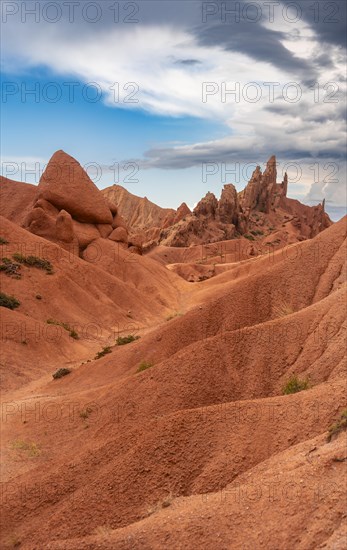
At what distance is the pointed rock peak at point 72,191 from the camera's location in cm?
4366

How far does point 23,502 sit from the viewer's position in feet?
33.8

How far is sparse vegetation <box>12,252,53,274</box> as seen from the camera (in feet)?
109

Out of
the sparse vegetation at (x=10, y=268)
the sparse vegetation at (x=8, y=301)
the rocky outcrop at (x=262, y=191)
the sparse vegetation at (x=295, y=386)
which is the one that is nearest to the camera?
the sparse vegetation at (x=295, y=386)

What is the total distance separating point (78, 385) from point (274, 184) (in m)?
83.2

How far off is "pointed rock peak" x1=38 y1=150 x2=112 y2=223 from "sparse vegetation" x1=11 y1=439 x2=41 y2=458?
30750mm

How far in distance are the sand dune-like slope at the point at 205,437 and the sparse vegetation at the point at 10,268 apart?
1290cm

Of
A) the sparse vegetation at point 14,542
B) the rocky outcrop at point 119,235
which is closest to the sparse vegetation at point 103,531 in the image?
the sparse vegetation at point 14,542

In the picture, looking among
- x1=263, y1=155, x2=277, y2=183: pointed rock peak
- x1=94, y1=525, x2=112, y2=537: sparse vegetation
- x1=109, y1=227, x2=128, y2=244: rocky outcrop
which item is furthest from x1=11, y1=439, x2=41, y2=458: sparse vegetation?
x1=263, y1=155, x2=277, y2=183: pointed rock peak

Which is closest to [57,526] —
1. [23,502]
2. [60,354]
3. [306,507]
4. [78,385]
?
[23,502]

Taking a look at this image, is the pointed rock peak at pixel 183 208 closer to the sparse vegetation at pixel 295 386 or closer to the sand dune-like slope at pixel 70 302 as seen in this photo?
the sand dune-like slope at pixel 70 302

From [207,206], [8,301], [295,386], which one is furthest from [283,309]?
[207,206]

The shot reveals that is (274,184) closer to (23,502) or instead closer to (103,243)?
(103,243)

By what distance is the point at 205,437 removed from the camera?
912 cm

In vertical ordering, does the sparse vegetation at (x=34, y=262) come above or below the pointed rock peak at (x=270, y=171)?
below
